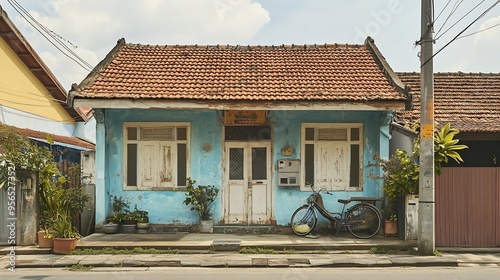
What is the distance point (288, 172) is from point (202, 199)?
2.20 meters

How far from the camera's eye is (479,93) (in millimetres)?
Answer: 14141

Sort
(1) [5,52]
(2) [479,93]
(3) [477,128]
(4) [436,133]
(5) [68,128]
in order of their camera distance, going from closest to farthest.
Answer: (4) [436,133] → (3) [477,128] → (2) [479,93] → (1) [5,52] → (5) [68,128]

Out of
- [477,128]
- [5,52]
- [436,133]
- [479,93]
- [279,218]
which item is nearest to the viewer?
[436,133]

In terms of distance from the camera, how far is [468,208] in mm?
10430

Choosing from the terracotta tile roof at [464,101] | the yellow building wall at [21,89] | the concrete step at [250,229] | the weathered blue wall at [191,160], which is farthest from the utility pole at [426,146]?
the yellow building wall at [21,89]

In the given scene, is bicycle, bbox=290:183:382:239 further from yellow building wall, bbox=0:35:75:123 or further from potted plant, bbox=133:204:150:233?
yellow building wall, bbox=0:35:75:123

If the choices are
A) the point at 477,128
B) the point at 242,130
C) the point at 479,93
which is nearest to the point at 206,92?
the point at 242,130

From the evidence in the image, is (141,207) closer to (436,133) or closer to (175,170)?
(175,170)

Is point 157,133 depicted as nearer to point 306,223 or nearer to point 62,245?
point 62,245

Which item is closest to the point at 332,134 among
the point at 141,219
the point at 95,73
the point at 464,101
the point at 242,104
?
the point at 242,104

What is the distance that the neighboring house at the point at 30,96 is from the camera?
1540 cm

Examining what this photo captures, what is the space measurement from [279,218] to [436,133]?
13.7 ft

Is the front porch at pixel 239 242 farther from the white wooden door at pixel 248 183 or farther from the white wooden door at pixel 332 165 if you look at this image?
the white wooden door at pixel 332 165

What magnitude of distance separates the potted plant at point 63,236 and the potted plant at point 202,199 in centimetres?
281
